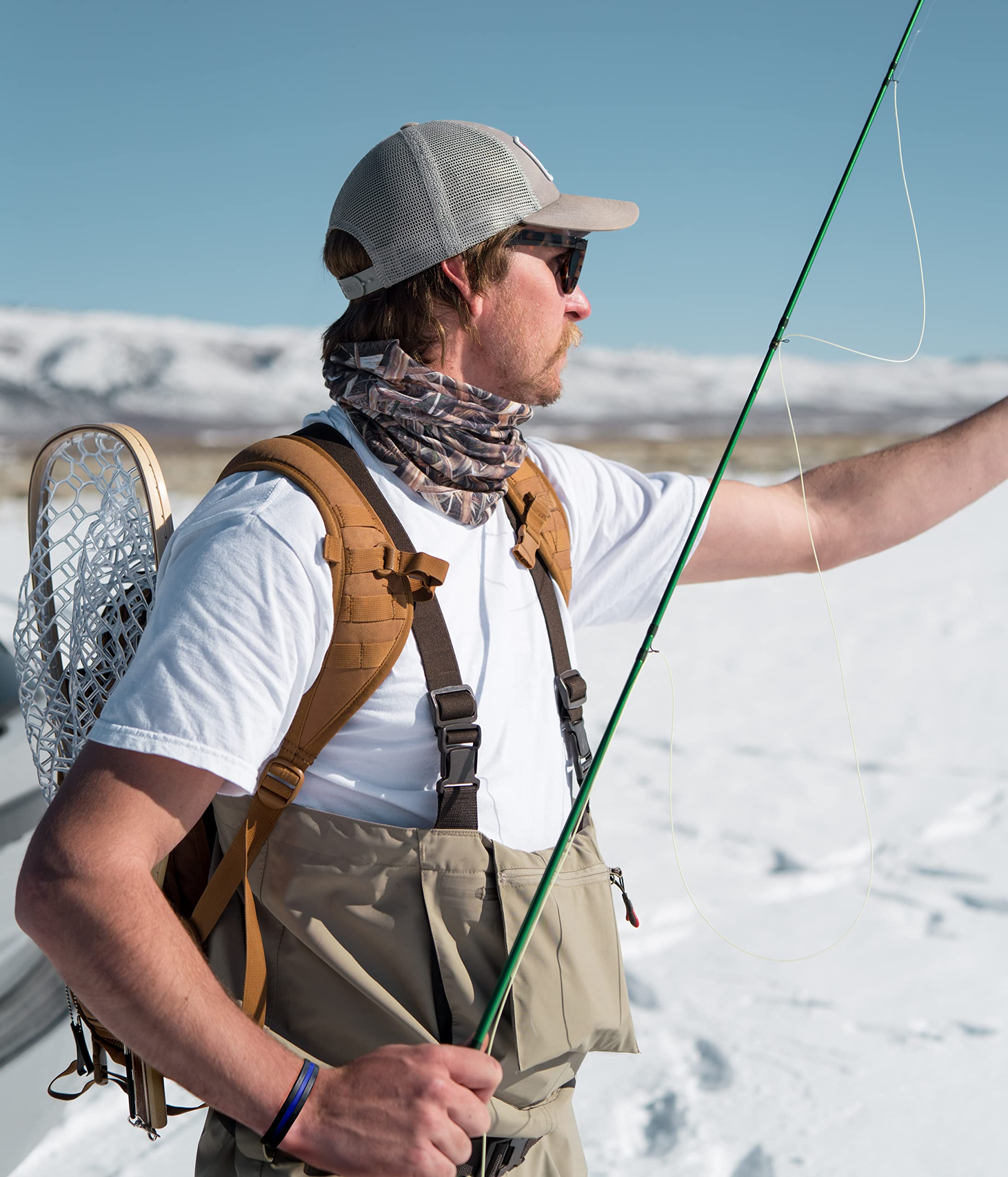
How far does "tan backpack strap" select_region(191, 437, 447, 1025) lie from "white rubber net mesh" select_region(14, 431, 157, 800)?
0.28 metres

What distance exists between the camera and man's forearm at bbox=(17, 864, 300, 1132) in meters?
1.06

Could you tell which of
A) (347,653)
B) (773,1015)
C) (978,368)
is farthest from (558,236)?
(978,368)

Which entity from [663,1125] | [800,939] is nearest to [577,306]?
[663,1125]

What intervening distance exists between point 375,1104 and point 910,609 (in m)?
9.02

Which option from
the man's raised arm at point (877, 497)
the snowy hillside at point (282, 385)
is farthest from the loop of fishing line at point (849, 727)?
the snowy hillside at point (282, 385)

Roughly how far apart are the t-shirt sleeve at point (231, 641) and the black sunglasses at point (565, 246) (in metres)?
0.60

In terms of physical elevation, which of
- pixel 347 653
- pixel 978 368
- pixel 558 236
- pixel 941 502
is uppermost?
pixel 978 368

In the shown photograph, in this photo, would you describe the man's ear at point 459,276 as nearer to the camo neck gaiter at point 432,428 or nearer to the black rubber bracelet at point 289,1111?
the camo neck gaiter at point 432,428

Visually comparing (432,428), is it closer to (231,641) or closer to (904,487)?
(231,641)

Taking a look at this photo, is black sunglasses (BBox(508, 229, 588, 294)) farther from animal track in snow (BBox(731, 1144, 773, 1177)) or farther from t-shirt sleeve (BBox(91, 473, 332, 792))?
animal track in snow (BBox(731, 1144, 773, 1177))

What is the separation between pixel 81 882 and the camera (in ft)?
3.45

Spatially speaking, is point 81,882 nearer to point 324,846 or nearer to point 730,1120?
point 324,846

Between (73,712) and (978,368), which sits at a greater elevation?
(978,368)

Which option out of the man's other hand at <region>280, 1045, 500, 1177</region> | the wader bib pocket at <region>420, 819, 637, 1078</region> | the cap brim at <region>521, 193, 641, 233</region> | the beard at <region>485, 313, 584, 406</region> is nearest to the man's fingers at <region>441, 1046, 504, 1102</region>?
the man's other hand at <region>280, 1045, 500, 1177</region>
